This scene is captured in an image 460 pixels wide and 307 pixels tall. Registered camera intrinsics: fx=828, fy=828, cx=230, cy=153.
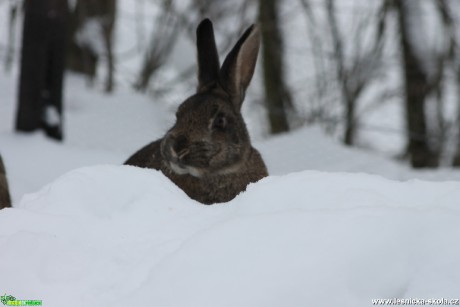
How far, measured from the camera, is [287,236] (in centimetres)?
233

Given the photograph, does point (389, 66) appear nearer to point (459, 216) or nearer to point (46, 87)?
point (46, 87)

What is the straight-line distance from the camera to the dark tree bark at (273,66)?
8.98 m

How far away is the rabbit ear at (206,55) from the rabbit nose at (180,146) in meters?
0.69

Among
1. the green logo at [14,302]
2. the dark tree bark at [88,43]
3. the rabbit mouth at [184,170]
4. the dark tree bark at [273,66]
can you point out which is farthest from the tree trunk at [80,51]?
the green logo at [14,302]

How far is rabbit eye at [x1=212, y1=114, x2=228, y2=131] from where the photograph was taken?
4340 millimetres

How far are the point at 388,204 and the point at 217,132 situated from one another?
6.11 ft

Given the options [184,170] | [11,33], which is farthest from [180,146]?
[11,33]

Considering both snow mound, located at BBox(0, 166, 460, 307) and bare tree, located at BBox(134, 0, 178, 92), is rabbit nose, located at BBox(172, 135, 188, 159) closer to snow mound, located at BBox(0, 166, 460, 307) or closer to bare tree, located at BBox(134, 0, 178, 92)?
snow mound, located at BBox(0, 166, 460, 307)

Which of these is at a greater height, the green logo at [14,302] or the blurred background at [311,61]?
the blurred background at [311,61]

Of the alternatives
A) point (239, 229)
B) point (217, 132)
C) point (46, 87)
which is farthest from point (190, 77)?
point (239, 229)

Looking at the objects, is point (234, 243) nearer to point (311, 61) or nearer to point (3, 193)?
point (3, 193)

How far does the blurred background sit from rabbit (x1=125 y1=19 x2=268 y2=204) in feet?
9.96

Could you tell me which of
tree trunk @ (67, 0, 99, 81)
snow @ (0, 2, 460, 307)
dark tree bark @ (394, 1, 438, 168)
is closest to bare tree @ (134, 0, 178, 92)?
tree trunk @ (67, 0, 99, 81)

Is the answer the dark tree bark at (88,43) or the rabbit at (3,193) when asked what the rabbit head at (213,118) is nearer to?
the rabbit at (3,193)
